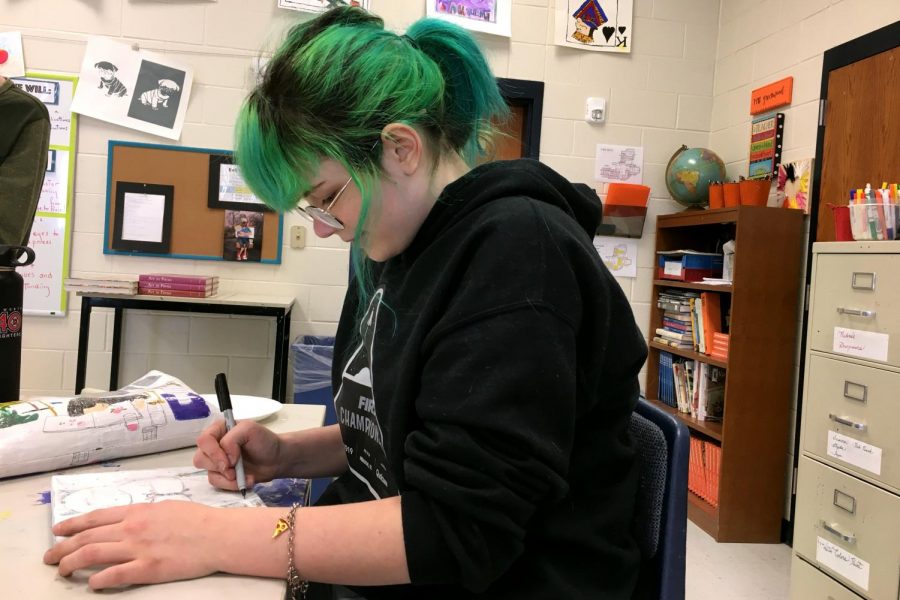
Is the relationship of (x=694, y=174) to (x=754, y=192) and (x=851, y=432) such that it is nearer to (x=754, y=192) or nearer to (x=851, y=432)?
(x=754, y=192)

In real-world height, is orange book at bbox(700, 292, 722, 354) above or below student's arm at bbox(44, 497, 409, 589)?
above

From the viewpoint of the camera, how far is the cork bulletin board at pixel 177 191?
298 centimetres

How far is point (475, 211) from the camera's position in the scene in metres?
0.68

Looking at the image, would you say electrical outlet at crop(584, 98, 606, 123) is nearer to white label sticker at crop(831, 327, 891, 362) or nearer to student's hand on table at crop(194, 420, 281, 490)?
white label sticker at crop(831, 327, 891, 362)

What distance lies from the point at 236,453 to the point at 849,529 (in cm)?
171

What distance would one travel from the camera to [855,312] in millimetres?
1763

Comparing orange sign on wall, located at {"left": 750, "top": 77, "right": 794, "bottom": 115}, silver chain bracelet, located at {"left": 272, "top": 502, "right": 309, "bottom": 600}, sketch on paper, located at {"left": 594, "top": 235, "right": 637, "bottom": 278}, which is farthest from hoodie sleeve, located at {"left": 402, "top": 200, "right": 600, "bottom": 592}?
sketch on paper, located at {"left": 594, "top": 235, "right": 637, "bottom": 278}

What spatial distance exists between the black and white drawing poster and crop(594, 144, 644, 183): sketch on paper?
206cm

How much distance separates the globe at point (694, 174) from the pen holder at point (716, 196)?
0.11 metres

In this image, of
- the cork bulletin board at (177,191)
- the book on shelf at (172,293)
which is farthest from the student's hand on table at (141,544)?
the cork bulletin board at (177,191)

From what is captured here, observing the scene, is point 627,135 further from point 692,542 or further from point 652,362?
point 692,542

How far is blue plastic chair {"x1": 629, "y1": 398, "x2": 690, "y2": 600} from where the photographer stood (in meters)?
0.67

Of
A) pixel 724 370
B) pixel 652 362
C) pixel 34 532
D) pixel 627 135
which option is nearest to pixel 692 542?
pixel 724 370

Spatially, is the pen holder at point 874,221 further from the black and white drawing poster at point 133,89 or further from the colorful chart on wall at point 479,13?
the black and white drawing poster at point 133,89
